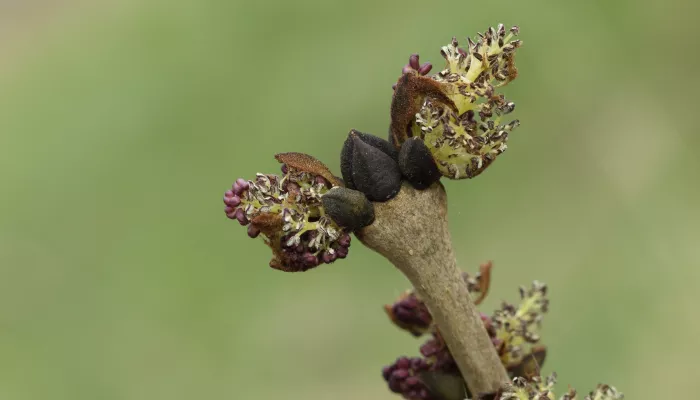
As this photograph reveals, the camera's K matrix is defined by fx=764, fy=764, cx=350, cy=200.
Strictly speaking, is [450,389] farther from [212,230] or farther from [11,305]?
[11,305]

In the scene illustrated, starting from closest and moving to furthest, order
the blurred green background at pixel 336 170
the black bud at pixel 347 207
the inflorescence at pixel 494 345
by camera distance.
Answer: the black bud at pixel 347 207, the inflorescence at pixel 494 345, the blurred green background at pixel 336 170

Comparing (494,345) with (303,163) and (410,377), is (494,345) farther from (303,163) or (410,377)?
(303,163)

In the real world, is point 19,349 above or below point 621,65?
below

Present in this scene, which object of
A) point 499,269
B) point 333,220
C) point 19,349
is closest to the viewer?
point 333,220

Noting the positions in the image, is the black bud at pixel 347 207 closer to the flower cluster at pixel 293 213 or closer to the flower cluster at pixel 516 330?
the flower cluster at pixel 293 213

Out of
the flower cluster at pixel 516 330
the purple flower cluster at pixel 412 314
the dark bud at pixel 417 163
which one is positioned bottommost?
the flower cluster at pixel 516 330

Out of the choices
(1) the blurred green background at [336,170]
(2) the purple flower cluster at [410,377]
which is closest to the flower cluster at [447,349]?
(2) the purple flower cluster at [410,377]

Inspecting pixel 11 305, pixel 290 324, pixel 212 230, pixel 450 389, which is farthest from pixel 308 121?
pixel 450 389

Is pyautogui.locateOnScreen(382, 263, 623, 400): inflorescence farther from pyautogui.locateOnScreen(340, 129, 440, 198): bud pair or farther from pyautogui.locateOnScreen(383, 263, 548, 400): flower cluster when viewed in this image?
pyautogui.locateOnScreen(340, 129, 440, 198): bud pair
